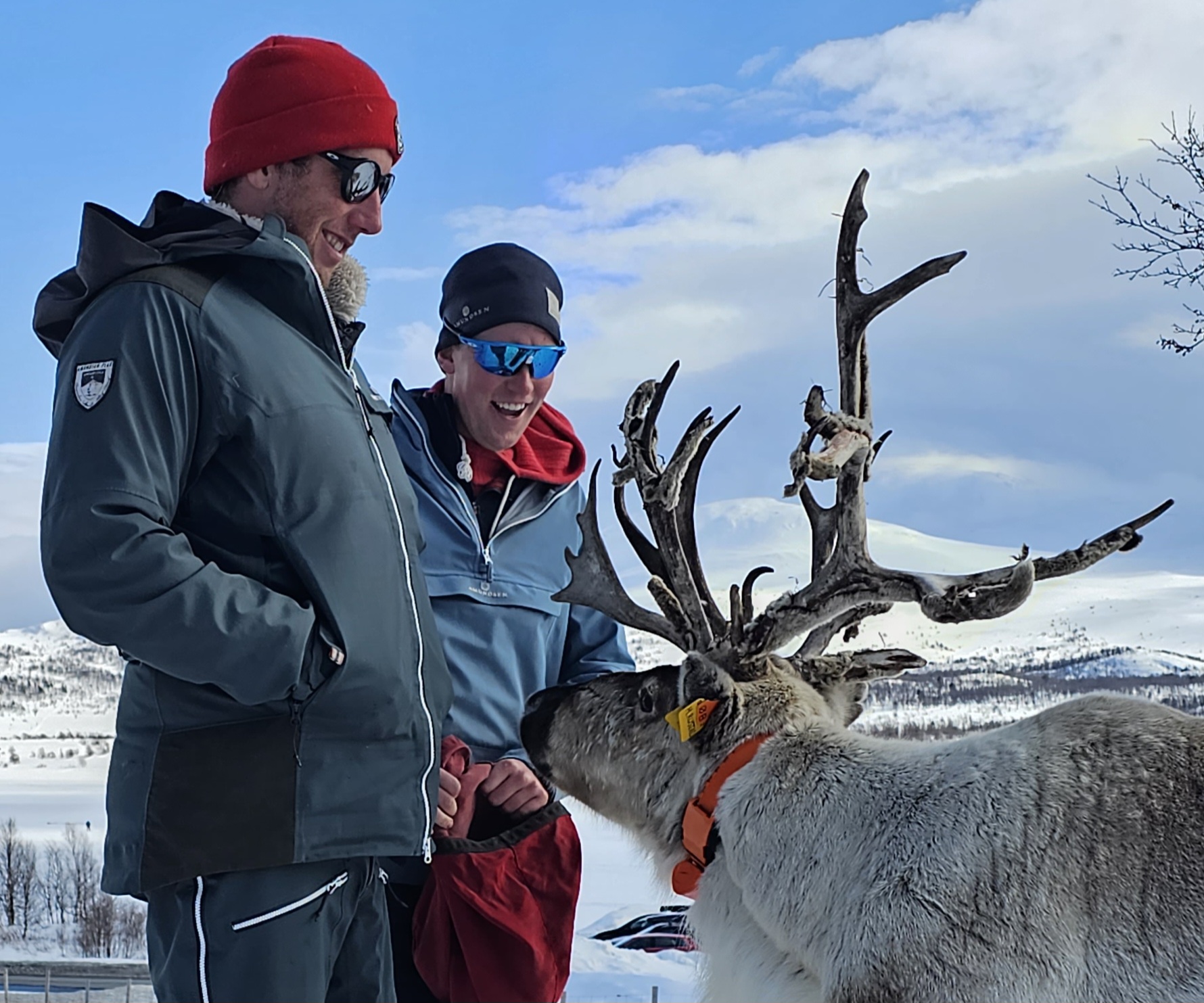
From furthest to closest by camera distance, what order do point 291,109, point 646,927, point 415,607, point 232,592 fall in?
point 646,927 < point 291,109 < point 415,607 < point 232,592

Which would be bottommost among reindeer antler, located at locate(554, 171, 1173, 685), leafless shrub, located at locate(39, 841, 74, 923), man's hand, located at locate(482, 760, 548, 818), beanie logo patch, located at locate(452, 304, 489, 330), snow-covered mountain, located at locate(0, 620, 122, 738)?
snow-covered mountain, located at locate(0, 620, 122, 738)

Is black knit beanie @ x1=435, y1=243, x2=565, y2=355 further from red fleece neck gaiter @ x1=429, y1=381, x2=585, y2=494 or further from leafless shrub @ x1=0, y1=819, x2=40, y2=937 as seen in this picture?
leafless shrub @ x1=0, y1=819, x2=40, y2=937

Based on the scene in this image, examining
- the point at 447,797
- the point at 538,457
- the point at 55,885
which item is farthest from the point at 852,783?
the point at 55,885

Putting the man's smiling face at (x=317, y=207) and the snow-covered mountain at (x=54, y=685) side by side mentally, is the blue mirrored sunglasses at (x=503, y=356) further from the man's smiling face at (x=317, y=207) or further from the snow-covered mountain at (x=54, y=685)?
the snow-covered mountain at (x=54, y=685)

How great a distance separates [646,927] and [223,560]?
29.3 feet

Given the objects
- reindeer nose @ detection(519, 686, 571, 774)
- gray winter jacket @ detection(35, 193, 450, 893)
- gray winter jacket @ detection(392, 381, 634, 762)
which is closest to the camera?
gray winter jacket @ detection(35, 193, 450, 893)

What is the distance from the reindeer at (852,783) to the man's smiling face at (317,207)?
3.17 ft

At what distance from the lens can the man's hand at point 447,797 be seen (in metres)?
2.74

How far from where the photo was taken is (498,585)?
3064mm

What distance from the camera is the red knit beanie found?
2.48 meters

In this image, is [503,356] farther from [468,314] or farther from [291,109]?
[291,109]

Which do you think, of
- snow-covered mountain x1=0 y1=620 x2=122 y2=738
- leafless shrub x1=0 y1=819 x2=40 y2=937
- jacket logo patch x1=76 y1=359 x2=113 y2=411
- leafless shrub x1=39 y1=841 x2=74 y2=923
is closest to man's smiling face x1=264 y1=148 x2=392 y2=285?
jacket logo patch x1=76 y1=359 x2=113 y2=411

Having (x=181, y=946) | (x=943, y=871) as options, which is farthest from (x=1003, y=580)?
(x=181, y=946)

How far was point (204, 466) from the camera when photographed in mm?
2242
